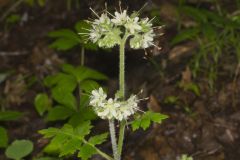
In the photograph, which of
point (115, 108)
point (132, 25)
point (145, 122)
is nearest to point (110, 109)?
point (115, 108)

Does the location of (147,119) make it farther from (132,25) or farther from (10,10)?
(10,10)

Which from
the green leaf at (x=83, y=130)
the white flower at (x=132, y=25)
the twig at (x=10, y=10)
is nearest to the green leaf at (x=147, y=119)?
the green leaf at (x=83, y=130)

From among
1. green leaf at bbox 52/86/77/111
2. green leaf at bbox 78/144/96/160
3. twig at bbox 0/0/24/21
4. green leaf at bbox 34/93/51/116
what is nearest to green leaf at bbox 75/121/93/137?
green leaf at bbox 78/144/96/160

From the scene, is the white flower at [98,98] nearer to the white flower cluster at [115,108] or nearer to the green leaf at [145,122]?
the white flower cluster at [115,108]

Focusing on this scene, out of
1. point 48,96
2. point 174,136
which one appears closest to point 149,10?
point 48,96

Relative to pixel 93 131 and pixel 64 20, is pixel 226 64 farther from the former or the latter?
pixel 64 20

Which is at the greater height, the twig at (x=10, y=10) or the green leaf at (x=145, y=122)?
the twig at (x=10, y=10)
